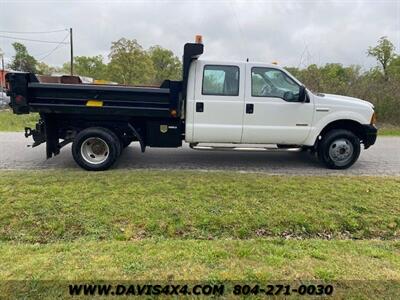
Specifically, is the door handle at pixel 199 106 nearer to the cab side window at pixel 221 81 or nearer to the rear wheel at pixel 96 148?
the cab side window at pixel 221 81

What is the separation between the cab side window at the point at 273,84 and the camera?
6.19 meters

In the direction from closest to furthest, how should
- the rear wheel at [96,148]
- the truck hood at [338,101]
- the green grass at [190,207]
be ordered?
the green grass at [190,207] → the rear wheel at [96,148] → the truck hood at [338,101]

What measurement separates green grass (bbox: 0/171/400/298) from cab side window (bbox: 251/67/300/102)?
1590 millimetres

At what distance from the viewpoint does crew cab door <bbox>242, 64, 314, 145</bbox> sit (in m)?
6.18

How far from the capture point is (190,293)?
2.68 metres

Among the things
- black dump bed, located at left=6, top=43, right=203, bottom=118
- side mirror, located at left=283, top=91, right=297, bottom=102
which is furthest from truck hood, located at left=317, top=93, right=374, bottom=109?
black dump bed, located at left=6, top=43, right=203, bottom=118

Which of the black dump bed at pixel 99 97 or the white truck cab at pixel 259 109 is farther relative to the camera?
the white truck cab at pixel 259 109

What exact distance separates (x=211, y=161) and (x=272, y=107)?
6.11ft

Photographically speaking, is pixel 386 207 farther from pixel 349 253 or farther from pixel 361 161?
pixel 361 161

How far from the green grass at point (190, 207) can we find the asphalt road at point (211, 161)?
992mm

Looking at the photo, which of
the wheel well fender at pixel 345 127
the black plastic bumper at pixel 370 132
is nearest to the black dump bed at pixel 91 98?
the wheel well fender at pixel 345 127

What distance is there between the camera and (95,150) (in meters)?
6.22

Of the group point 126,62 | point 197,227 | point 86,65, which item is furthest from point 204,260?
point 86,65

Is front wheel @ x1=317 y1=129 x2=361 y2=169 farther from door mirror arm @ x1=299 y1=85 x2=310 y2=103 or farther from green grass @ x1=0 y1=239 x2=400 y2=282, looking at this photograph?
green grass @ x1=0 y1=239 x2=400 y2=282
